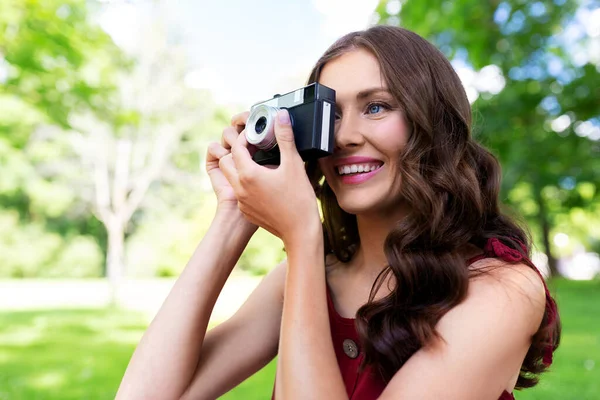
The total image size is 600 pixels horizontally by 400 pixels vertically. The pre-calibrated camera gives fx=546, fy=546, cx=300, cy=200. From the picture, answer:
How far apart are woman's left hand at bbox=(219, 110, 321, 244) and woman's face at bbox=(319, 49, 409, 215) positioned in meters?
0.17

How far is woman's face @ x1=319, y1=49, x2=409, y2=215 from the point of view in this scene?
4.79ft

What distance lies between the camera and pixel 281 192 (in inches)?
51.8

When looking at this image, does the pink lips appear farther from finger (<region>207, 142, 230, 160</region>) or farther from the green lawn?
the green lawn

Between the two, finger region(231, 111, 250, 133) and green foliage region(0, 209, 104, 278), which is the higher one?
green foliage region(0, 209, 104, 278)

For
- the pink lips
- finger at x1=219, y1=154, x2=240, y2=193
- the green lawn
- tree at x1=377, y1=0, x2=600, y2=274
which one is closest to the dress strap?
the pink lips

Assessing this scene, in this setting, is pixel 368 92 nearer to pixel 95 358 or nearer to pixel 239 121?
pixel 239 121

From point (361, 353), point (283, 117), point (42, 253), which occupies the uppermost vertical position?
point (42, 253)

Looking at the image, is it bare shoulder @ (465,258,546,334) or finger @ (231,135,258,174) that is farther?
finger @ (231,135,258,174)

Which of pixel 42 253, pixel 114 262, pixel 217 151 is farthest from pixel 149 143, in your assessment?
pixel 217 151

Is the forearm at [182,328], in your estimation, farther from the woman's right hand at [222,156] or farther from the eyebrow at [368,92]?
the eyebrow at [368,92]

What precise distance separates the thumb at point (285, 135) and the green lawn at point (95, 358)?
2028 millimetres

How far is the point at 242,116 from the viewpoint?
66.7 inches

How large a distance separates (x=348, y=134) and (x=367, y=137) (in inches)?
2.1

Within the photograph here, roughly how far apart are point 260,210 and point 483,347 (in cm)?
60
